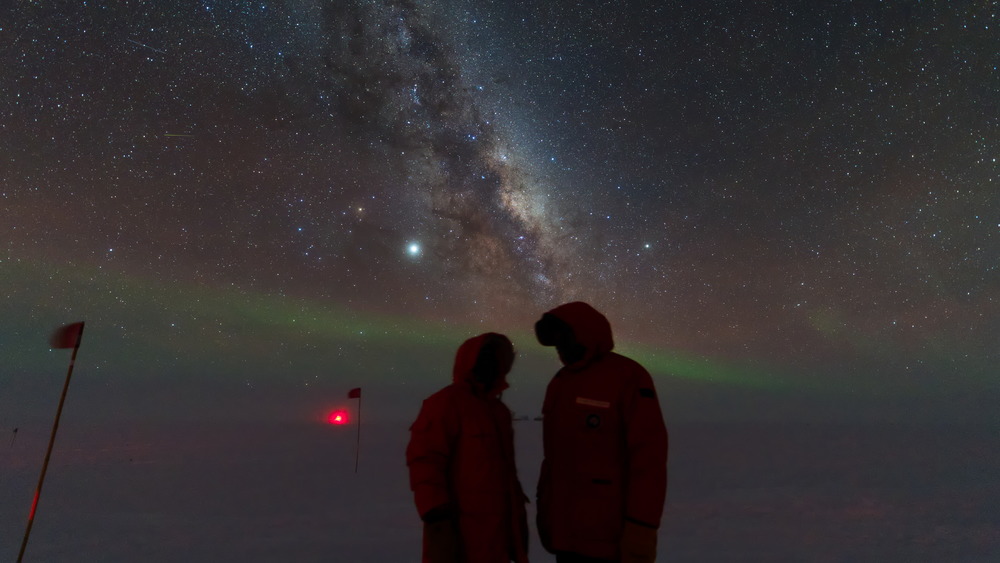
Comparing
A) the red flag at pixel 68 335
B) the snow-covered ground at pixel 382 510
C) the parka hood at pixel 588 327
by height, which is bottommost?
the snow-covered ground at pixel 382 510

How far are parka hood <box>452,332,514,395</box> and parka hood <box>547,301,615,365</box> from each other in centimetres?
47

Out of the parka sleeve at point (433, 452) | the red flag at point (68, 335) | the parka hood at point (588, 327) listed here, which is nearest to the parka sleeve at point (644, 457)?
the parka hood at point (588, 327)

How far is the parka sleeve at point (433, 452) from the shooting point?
3.03 meters

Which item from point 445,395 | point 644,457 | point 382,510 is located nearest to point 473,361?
point 445,395

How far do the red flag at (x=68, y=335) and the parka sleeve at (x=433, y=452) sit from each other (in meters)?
4.70

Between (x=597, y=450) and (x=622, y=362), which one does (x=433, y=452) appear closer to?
(x=597, y=450)

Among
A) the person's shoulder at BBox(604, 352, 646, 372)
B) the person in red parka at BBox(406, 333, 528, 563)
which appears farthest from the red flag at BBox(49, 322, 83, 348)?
the person's shoulder at BBox(604, 352, 646, 372)

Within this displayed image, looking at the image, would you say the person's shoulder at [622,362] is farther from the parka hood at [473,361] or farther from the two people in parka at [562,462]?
the parka hood at [473,361]

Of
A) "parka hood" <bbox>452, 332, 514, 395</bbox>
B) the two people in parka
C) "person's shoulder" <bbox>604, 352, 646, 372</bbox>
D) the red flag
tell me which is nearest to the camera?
the two people in parka

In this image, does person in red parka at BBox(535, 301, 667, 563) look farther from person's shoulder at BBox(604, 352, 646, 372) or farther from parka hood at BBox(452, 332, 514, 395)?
parka hood at BBox(452, 332, 514, 395)

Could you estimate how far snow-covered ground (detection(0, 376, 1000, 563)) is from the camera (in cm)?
645

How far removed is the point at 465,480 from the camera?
3.13 m

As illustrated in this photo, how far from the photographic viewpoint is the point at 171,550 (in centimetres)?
641

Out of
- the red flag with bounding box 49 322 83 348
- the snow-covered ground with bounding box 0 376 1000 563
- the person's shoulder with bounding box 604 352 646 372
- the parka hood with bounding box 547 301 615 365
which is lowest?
the snow-covered ground with bounding box 0 376 1000 563
